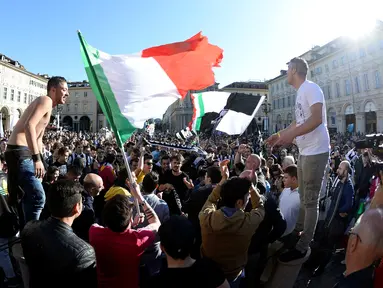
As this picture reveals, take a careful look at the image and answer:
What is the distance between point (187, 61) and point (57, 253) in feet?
9.95

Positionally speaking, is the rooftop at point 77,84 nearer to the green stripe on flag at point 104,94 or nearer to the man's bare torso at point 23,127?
the green stripe on flag at point 104,94

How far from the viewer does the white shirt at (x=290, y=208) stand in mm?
3744

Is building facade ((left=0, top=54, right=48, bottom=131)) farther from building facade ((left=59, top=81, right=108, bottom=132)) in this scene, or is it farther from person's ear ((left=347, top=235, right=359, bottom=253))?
person's ear ((left=347, top=235, right=359, bottom=253))

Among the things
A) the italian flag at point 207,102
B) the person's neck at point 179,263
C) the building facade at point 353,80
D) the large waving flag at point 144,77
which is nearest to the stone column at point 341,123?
the building facade at point 353,80

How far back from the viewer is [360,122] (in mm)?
41188

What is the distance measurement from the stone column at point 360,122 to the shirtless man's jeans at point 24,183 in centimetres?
4510

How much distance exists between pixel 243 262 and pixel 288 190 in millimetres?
1832

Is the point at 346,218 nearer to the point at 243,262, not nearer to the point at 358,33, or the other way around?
the point at 243,262

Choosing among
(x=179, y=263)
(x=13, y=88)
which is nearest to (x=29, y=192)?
(x=179, y=263)

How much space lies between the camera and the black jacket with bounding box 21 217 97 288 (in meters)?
2.02

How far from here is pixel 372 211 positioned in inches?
69.7

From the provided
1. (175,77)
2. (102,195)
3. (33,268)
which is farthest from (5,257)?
(175,77)

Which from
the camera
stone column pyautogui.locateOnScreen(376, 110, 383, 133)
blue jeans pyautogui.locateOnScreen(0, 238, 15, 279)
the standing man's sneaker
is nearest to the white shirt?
the standing man's sneaker

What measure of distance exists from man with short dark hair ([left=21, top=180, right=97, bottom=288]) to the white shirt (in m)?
2.58
